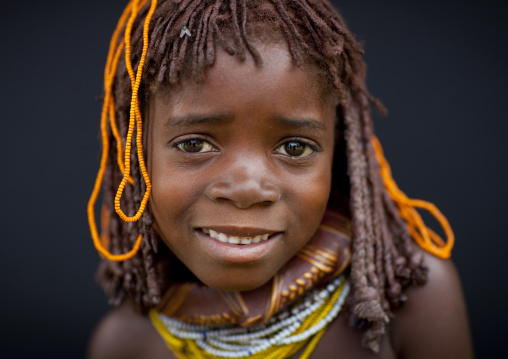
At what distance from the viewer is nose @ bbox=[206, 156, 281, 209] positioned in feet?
3.36

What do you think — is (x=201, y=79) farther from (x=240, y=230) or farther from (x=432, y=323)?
(x=432, y=323)

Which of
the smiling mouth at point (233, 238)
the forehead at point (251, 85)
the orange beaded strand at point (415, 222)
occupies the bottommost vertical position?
the orange beaded strand at point (415, 222)

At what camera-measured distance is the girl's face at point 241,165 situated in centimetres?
102

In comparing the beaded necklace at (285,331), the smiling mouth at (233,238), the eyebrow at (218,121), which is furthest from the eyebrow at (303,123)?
the beaded necklace at (285,331)

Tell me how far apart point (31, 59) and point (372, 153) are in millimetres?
1509

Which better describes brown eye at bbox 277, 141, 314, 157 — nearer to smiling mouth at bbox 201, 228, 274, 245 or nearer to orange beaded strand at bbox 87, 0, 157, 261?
smiling mouth at bbox 201, 228, 274, 245

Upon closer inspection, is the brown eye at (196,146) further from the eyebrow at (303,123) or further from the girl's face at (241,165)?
the eyebrow at (303,123)

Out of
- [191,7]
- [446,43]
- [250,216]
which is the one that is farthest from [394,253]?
[446,43]

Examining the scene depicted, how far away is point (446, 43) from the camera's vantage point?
6.83 feet

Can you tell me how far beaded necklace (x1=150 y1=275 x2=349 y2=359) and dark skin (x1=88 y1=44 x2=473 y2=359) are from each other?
16cm

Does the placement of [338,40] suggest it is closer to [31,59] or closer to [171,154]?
[171,154]

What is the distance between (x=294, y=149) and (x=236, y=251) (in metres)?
0.22

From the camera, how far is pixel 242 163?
104 cm

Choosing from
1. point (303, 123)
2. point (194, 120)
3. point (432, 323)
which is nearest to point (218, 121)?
point (194, 120)
